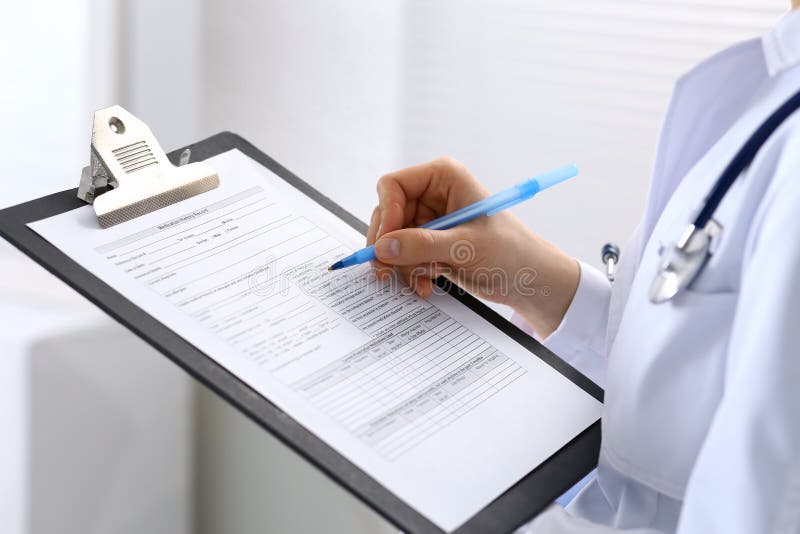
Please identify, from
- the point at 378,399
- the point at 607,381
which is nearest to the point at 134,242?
the point at 378,399

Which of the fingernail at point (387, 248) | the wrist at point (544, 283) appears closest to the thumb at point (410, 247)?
the fingernail at point (387, 248)

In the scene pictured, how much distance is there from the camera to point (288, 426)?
53 centimetres

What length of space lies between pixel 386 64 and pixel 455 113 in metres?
0.12

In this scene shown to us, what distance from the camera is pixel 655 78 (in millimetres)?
1083

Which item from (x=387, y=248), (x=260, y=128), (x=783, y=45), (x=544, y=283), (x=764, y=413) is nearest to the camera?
(x=764, y=413)

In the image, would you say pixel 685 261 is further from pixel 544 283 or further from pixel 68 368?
pixel 68 368

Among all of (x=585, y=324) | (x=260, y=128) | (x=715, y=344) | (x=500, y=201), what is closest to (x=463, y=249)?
(x=500, y=201)

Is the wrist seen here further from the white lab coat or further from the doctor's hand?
the white lab coat

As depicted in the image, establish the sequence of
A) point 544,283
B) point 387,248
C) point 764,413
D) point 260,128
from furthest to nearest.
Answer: point 260,128 → point 544,283 → point 387,248 → point 764,413

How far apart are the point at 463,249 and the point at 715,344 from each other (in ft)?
0.86

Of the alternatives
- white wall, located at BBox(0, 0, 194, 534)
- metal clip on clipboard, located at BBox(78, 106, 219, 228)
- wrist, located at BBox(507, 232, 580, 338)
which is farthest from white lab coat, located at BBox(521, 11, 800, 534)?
white wall, located at BBox(0, 0, 194, 534)

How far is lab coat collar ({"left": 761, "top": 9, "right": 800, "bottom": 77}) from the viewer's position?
549 mm

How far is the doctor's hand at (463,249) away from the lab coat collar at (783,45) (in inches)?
10.5

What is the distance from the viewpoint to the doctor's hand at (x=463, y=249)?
69 cm
